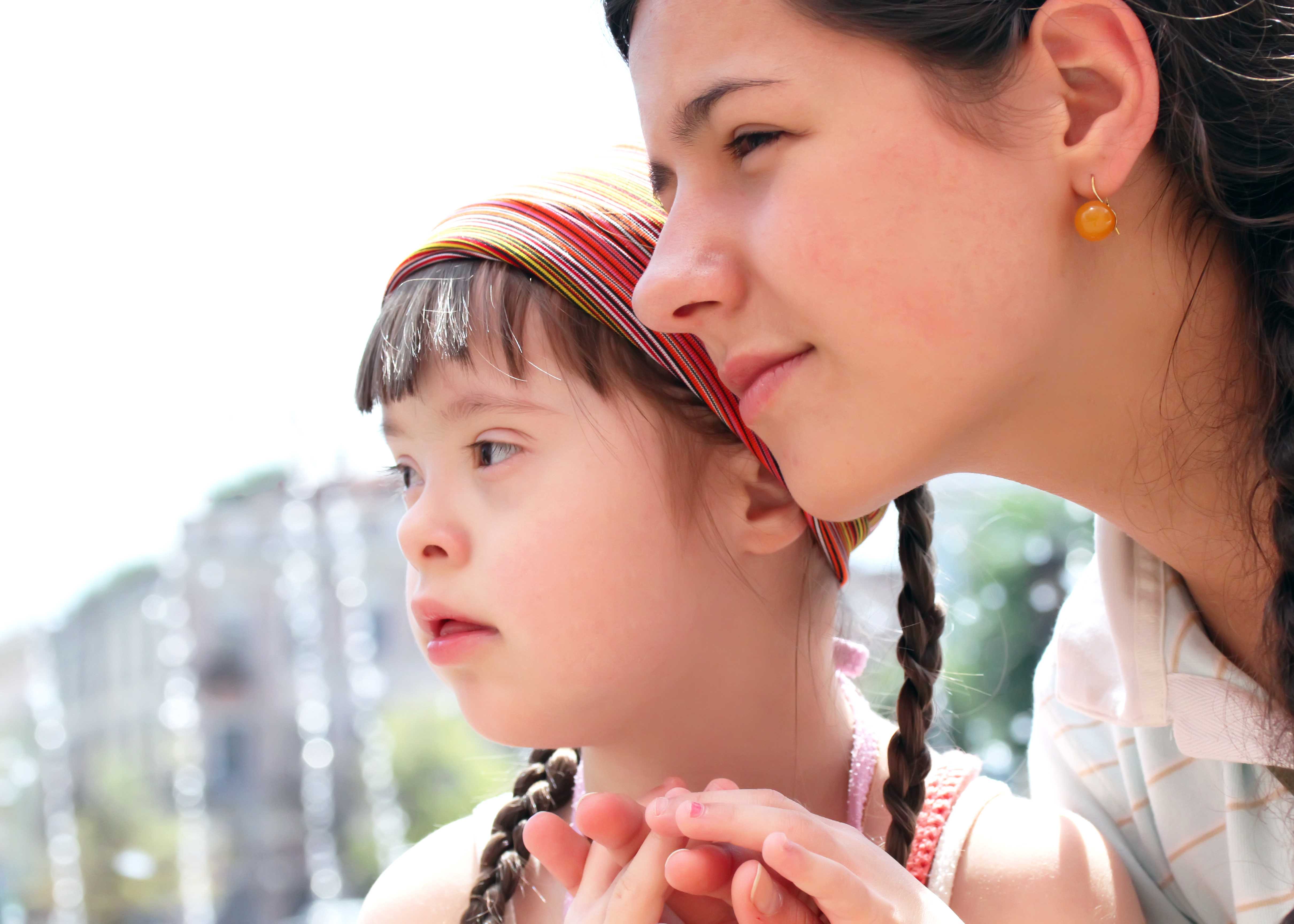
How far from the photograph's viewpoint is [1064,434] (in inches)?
47.4

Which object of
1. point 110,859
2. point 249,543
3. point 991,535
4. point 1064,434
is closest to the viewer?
point 1064,434

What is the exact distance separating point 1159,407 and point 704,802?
0.58 metres

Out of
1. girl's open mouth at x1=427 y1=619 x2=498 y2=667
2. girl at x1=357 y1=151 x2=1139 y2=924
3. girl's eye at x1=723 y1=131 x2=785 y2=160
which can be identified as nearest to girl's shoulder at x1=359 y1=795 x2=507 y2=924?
girl at x1=357 y1=151 x2=1139 y2=924

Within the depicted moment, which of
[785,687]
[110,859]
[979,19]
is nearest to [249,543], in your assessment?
[110,859]

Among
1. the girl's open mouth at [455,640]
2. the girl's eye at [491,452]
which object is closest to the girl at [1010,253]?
the girl's eye at [491,452]

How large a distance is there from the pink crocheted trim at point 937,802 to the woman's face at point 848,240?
0.37 m

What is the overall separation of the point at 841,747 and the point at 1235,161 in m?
0.73

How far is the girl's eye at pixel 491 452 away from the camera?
4.24 feet

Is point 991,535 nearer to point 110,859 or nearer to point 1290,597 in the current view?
point 1290,597

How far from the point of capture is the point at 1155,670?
1311mm

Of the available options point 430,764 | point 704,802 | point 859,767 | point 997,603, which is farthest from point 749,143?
point 430,764

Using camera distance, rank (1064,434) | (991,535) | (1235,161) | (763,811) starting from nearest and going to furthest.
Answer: (763,811), (1235,161), (1064,434), (991,535)

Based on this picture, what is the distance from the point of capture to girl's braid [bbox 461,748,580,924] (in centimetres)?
135

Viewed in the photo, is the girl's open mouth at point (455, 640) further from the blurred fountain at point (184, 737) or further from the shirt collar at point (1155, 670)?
the blurred fountain at point (184, 737)
